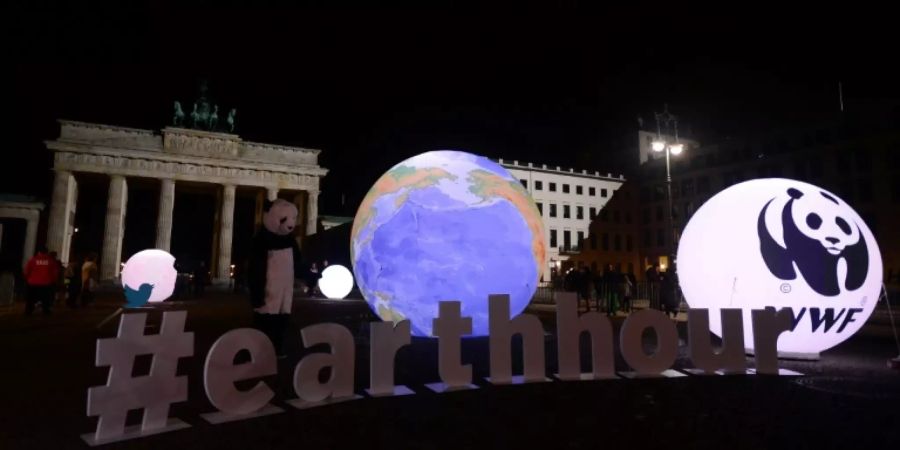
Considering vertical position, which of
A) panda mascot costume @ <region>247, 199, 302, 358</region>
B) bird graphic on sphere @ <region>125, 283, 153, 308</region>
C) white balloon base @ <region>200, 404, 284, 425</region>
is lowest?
white balloon base @ <region>200, 404, 284, 425</region>

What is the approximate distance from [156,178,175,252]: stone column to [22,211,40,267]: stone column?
36.9 ft

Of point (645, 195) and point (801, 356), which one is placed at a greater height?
point (645, 195)

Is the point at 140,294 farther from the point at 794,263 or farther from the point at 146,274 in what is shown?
the point at 794,263

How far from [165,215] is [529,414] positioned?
56.1 meters

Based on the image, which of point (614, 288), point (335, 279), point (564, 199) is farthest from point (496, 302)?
point (564, 199)

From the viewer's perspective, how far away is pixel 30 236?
164ft

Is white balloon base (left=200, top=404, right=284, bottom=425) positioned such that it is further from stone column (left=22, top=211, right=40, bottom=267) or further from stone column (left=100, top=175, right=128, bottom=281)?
stone column (left=22, top=211, right=40, bottom=267)

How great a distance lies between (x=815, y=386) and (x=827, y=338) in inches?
59.5

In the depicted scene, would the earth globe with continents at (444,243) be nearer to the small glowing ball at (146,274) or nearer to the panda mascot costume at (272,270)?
the panda mascot costume at (272,270)

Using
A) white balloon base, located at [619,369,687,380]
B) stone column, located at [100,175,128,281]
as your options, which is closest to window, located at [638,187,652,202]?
Result: stone column, located at [100,175,128,281]

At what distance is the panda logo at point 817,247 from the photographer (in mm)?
6734

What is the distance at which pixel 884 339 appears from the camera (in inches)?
427

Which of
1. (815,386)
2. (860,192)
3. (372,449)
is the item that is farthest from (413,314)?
(860,192)

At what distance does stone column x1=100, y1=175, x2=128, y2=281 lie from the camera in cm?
4884
